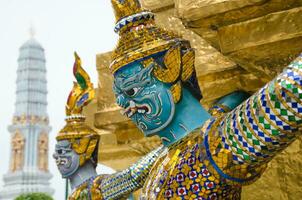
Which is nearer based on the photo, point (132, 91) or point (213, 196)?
point (213, 196)

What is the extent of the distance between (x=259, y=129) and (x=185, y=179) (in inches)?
13.5

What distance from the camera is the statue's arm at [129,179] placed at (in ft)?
6.62

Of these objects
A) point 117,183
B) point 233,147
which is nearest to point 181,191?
point 233,147

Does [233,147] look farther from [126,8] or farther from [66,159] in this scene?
[66,159]

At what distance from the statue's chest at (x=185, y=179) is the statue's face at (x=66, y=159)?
96 centimetres

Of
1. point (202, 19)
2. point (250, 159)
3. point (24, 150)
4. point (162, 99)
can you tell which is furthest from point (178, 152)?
point (24, 150)

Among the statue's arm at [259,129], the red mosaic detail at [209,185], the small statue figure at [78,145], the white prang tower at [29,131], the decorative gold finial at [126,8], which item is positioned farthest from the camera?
the white prang tower at [29,131]

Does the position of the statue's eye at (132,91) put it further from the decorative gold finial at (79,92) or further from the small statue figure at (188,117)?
the decorative gold finial at (79,92)

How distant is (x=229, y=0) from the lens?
4.76ft

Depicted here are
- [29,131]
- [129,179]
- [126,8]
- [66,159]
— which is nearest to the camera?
[126,8]

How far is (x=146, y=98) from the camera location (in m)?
A: 1.63

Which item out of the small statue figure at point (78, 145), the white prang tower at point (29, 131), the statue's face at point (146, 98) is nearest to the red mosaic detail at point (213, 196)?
the statue's face at point (146, 98)

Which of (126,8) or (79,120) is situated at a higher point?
(126,8)

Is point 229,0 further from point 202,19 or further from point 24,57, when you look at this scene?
point 24,57
